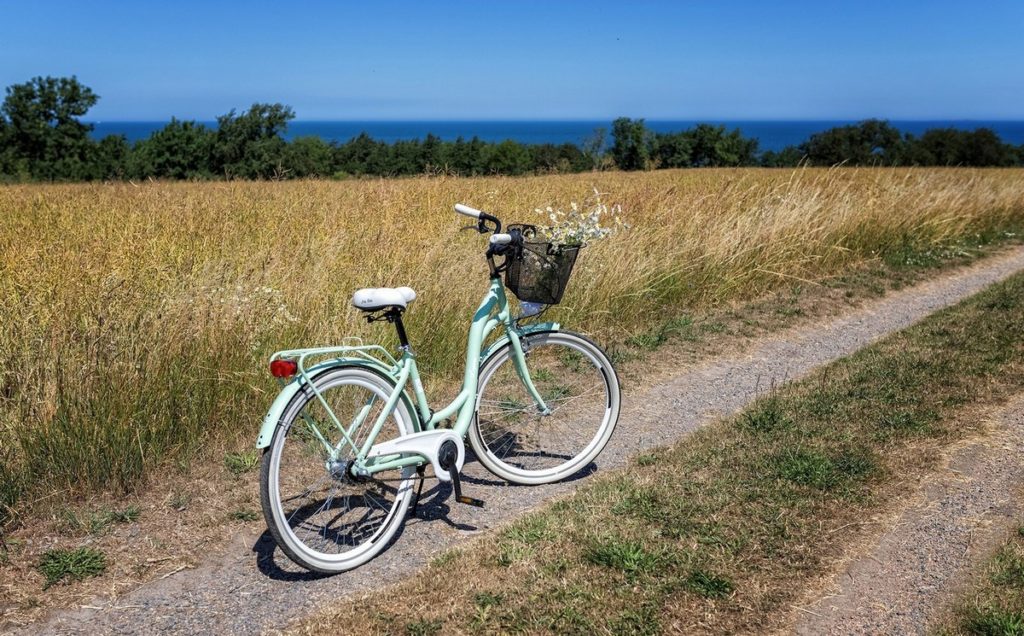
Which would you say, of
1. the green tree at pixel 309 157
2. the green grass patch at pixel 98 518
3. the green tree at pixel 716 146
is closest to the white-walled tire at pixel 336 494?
the green grass patch at pixel 98 518

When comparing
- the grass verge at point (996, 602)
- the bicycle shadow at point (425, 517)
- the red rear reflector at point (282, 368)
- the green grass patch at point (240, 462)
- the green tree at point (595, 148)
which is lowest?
the bicycle shadow at point (425, 517)

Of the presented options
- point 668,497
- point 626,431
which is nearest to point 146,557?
point 668,497

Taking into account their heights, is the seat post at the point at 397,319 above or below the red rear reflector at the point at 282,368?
above

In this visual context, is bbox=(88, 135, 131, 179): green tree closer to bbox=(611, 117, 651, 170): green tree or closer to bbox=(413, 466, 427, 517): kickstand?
bbox=(611, 117, 651, 170): green tree

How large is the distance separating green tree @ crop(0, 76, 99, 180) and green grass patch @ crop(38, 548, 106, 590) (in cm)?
3092

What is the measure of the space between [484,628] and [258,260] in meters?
3.94

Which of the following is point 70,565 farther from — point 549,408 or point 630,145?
point 630,145

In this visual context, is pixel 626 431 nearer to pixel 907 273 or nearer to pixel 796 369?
pixel 796 369

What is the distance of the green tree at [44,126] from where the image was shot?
31.2 meters

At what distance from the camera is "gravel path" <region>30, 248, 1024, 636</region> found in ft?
10.8

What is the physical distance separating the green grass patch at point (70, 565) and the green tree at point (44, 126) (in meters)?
30.9

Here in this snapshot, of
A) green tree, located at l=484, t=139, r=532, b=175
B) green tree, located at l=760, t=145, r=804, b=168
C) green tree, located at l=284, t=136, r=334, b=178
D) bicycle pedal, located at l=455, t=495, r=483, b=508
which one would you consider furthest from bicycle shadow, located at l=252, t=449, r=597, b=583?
green tree, located at l=760, t=145, r=804, b=168

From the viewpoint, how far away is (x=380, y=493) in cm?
394

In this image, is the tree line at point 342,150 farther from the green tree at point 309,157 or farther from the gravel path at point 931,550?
the gravel path at point 931,550
